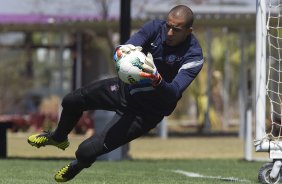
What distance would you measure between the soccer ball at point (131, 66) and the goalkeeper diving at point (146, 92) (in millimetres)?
319

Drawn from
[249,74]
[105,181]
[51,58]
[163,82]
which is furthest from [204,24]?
[51,58]

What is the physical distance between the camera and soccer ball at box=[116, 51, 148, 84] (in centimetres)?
824

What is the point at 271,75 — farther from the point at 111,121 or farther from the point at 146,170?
the point at 111,121

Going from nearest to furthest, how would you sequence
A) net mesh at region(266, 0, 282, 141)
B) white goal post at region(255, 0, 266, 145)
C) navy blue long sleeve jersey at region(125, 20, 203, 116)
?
navy blue long sleeve jersey at region(125, 20, 203, 116), white goal post at region(255, 0, 266, 145), net mesh at region(266, 0, 282, 141)

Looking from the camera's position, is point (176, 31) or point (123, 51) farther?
point (176, 31)

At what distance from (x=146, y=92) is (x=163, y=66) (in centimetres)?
44

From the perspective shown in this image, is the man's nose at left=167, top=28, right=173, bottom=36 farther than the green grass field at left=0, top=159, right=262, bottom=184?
No

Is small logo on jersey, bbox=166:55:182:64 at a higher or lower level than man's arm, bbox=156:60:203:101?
higher

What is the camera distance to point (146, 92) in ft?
28.7

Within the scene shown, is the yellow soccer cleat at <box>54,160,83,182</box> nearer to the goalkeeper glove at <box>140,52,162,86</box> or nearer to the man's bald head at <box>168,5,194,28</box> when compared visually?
the goalkeeper glove at <box>140,52,162,86</box>

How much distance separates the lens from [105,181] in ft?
34.8

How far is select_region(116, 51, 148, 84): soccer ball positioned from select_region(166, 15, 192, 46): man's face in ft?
2.06

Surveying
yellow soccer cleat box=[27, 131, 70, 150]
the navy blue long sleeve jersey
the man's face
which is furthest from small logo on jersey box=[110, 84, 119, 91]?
yellow soccer cleat box=[27, 131, 70, 150]

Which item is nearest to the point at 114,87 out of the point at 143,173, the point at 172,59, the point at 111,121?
the point at 111,121
